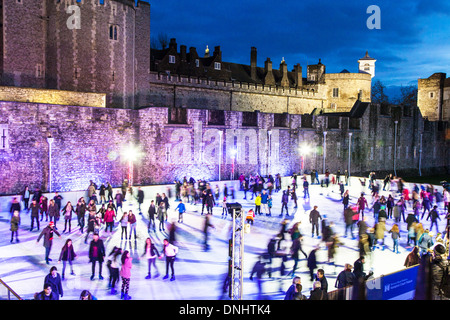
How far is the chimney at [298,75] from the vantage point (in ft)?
123

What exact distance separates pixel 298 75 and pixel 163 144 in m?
21.4

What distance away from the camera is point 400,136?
30266 millimetres

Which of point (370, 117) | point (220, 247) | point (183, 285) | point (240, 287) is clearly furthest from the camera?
point (370, 117)

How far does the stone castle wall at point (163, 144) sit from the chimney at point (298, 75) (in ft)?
32.9

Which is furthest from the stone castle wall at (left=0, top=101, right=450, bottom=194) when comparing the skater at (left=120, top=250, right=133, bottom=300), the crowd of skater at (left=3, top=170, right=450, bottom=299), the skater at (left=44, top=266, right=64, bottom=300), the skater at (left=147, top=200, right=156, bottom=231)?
the skater at (left=44, top=266, right=64, bottom=300)

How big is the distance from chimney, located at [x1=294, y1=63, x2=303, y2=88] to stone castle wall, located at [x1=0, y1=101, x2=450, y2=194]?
1004 cm

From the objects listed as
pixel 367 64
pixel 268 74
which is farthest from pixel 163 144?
pixel 367 64

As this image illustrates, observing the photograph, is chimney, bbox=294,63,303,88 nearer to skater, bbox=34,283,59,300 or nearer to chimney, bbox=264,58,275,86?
chimney, bbox=264,58,275,86

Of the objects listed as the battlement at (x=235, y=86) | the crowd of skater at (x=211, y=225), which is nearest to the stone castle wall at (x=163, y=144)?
the crowd of skater at (x=211, y=225)

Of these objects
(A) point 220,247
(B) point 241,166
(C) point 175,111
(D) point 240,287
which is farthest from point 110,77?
(D) point 240,287

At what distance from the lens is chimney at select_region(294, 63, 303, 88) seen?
37.5 m

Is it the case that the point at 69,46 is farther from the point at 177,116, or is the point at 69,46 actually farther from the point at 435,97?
the point at 435,97
